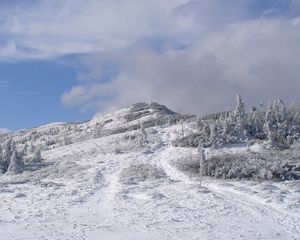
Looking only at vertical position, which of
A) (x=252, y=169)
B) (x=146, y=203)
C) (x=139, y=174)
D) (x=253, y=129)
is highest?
(x=253, y=129)

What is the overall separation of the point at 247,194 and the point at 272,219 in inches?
484

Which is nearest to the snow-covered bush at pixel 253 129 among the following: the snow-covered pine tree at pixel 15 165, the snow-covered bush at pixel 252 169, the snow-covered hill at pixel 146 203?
the snow-covered hill at pixel 146 203

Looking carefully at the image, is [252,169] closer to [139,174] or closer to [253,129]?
[139,174]

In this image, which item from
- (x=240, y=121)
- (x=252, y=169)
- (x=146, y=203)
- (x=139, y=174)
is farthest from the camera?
(x=240, y=121)

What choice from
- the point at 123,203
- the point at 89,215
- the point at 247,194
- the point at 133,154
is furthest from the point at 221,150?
the point at 89,215

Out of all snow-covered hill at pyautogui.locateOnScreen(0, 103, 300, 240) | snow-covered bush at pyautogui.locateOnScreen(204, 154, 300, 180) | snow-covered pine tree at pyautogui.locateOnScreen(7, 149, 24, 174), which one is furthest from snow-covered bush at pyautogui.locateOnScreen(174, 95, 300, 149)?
snow-covered pine tree at pyautogui.locateOnScreen(7, 149, 24, 174)

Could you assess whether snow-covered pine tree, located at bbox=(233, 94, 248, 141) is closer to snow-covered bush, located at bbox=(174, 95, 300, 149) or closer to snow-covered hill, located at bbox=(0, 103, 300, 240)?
snow-covered bush, located at bbox=(174, 95, 300, 149)

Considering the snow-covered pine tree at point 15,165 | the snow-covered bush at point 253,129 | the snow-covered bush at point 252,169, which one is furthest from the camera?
the snow-covered bush at point 253,129

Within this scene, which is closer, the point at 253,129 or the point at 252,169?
the point at 252,169

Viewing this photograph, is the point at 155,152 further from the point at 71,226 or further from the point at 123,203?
the point at 71,226

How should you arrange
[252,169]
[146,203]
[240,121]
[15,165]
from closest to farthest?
1. [146,203]
2. [252,169]
3. [15,165]
4. [240,121]

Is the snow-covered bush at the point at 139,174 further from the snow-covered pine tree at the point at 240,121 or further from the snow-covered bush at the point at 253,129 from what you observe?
the snow-covered pine tree at the point at 240,121

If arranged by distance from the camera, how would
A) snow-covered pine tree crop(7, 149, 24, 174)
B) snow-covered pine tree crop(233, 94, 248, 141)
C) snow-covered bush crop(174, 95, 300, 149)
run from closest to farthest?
snow-covered pine tree crop(7, 149, 24, 174)
snow-covered bush crop(174, 95, 300, 149)
snow-covered pine tree crop(233, 94, 248, 141)

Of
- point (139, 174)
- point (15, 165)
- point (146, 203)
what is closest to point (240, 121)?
point (139, 174)
